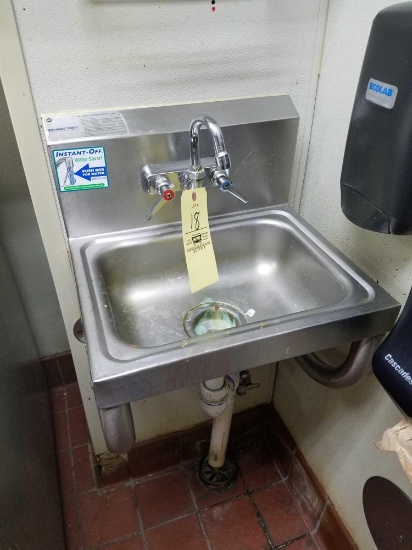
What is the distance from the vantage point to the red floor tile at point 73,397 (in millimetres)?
1622

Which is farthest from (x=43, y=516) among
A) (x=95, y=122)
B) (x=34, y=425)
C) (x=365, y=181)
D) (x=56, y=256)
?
(x=365, y=181)

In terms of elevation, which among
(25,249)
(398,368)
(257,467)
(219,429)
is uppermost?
(398,368)

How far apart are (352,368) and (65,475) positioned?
106cm

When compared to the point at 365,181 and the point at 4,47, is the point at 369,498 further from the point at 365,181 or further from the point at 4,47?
the point at 4,47

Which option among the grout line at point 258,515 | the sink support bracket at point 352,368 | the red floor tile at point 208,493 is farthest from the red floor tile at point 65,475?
the sink support bracket at point 352,368

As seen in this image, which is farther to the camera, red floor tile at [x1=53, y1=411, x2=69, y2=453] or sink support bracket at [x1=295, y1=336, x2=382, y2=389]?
red floor tile at [x1=53, y1=411, x2=69, y2=453]

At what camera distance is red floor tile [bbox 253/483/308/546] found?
1.27 meters

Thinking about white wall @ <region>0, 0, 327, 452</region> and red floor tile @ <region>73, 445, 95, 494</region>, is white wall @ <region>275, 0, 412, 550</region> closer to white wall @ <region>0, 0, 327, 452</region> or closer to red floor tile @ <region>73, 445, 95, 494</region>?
white wall @ <region>0, 0, 327, 452</region>

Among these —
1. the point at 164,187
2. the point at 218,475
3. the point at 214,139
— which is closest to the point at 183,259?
the point at 164,187

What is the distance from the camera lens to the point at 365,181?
2.31ft

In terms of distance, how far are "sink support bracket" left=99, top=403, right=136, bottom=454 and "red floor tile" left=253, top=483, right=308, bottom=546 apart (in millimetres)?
814

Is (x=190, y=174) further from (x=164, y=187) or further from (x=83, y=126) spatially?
(x=83, y=126)

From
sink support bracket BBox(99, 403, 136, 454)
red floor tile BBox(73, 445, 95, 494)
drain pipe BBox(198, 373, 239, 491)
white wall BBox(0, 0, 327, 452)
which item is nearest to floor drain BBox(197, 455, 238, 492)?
drain pipe BBox(198, 373, 239, 491)

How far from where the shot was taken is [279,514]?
1323mm
